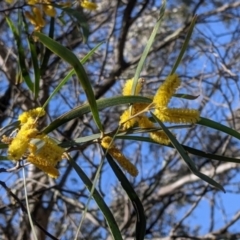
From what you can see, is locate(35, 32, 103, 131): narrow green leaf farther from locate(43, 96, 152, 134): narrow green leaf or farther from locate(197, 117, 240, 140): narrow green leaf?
locate(197, 117, 240, 140): narrow green leaf

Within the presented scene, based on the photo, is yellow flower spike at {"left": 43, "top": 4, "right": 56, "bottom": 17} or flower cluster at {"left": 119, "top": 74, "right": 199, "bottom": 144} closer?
flower cluster at {"left": 119, "top": 74, "right": 199, "bottom": 144}

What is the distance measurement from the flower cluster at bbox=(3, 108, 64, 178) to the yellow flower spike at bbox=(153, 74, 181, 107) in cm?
15

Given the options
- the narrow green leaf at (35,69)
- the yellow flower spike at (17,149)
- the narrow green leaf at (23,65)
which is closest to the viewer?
the yellow flower spike at (17,149)

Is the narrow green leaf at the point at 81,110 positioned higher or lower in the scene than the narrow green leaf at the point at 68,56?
higher

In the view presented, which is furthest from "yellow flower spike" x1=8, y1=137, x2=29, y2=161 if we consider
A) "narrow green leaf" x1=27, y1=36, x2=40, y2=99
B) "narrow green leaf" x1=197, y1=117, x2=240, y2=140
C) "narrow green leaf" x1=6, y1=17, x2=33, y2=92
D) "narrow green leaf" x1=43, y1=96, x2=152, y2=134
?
"narrow green leaf" x1=6, y1=17, x2=33, y2=92

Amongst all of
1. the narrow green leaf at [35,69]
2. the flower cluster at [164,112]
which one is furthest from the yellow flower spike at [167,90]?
the narrow green leaf at [35,69]

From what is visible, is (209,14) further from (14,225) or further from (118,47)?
(14,225)

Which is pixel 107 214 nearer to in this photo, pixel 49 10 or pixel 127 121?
pixel 127 121

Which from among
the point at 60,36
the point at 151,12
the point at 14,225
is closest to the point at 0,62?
the point at 60,36

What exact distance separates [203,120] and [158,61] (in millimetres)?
3085

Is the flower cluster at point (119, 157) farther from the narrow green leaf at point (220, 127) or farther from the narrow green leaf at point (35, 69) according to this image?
the narrow green leaf at point (35, 69)

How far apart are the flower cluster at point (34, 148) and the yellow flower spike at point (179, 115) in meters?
0.15

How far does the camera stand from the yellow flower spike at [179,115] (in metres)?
0.79

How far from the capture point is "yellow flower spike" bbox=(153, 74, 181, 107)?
2.57 feet
